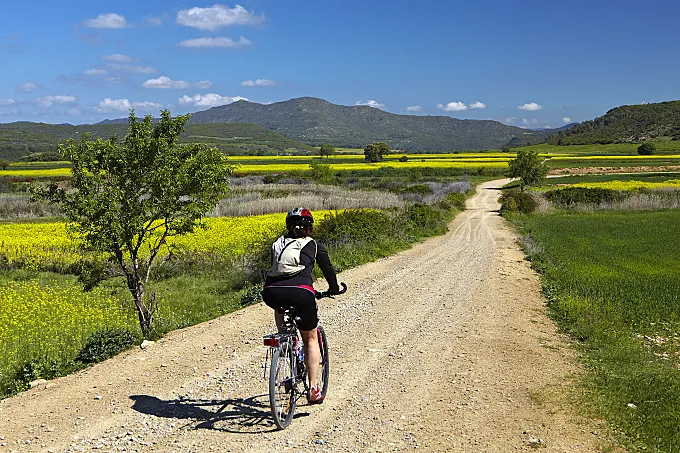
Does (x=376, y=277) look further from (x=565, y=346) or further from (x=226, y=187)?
(x=565, y=346)

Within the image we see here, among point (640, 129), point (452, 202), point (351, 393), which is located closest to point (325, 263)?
point (351, 393)

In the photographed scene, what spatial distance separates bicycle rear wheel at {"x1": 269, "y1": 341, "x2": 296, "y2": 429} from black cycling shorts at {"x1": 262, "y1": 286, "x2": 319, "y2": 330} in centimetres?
41

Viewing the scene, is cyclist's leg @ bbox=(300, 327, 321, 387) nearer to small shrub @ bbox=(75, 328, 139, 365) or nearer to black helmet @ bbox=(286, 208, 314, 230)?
black helmet @ bbox=(286, 208, 314, 230)

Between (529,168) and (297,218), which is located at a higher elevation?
(297,218)

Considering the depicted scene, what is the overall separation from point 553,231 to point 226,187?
23043mm

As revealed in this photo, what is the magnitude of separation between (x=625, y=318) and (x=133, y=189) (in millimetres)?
10700

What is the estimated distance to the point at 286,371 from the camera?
618cm

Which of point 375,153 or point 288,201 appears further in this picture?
point 375,153

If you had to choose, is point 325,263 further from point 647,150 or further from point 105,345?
point 647,150

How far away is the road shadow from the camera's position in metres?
6.16

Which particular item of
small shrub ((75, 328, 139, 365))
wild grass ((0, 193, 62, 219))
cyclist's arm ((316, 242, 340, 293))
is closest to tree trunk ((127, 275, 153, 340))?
small shrub ((75, 328, 139, 365))

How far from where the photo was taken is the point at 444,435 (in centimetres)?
595

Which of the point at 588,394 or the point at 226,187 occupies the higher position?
the point at 226,187

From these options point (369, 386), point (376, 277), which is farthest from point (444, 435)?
point (376, 277)
